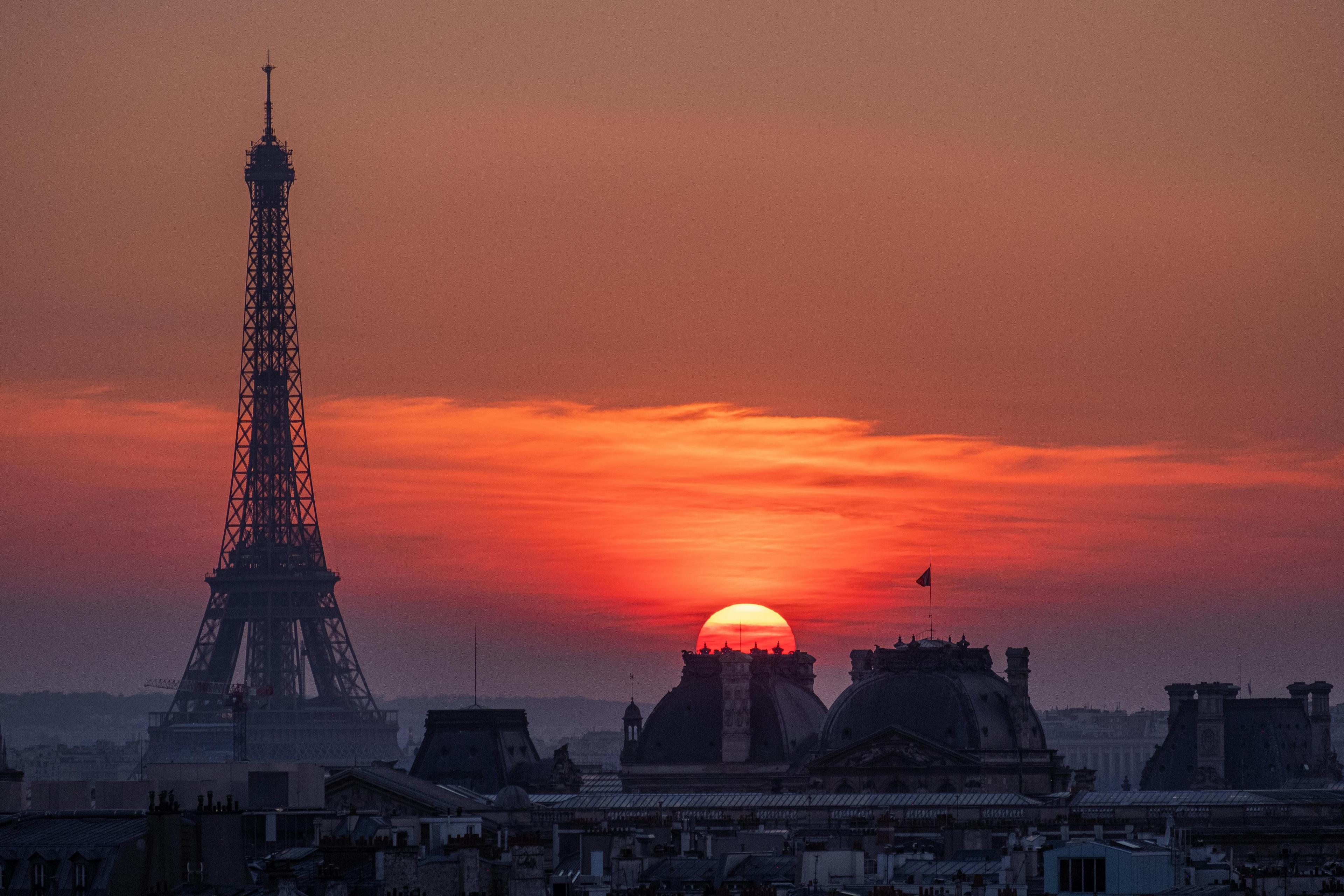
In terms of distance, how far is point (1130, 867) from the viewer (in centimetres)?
8256

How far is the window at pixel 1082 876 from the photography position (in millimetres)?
82375

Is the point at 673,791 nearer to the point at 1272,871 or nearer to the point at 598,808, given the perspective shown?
the point at 598,808

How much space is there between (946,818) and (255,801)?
32.7 m

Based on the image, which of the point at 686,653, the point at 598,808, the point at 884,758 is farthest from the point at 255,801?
the point at 686,653

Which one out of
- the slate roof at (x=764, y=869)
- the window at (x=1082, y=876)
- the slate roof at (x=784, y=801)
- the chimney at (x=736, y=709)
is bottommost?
the slate roof at (x=784, y=801)

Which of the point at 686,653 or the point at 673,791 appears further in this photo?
the point at 686,653

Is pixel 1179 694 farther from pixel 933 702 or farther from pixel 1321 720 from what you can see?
pixel 933 702

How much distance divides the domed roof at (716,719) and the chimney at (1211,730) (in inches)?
832

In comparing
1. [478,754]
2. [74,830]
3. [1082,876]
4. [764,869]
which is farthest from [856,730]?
[74,830]

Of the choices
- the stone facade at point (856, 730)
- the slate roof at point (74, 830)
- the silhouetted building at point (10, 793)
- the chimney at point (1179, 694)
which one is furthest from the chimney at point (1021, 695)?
the slate roof at point (74, 830)

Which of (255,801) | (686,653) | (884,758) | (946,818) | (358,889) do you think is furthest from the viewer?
(686,653)

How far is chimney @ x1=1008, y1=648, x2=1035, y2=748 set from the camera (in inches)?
6688

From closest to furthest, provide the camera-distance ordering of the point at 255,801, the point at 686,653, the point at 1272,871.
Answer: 1. the point at 1272,871
2. the point at 255,801
3. the point at 686,653

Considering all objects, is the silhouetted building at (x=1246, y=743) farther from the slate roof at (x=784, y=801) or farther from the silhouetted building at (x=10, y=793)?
the silhouetted building at (x=10, y=793)
